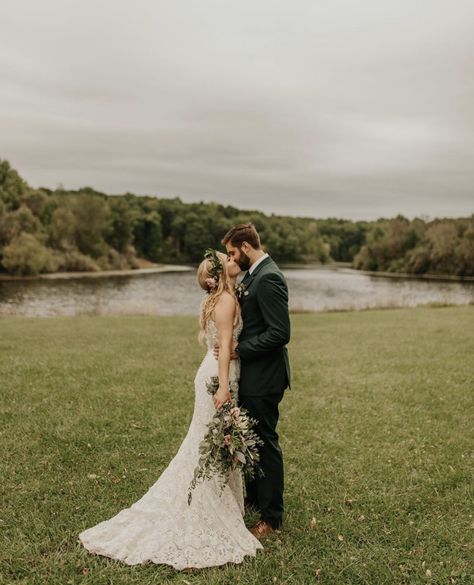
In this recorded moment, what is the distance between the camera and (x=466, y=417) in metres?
9.45

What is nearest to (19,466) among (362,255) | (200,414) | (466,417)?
(200,414)

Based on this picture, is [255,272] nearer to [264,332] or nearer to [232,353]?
[264,332]

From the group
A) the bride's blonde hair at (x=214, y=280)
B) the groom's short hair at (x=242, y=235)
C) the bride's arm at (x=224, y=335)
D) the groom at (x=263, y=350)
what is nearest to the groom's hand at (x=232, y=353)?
the groom at (x=263, y=350)

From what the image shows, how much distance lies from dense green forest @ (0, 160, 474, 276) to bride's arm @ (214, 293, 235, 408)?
200ft

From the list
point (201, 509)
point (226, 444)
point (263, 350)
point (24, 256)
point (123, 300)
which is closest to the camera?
point (226, 444)

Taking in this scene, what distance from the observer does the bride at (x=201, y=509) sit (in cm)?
475

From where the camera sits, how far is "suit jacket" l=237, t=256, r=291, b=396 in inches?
190

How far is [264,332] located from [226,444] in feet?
3.84

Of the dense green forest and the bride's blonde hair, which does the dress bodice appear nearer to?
the bride's blonde hair

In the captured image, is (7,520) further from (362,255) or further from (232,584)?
(362,255)

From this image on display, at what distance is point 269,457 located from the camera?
525 cm

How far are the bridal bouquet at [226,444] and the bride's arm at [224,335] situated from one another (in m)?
0.14

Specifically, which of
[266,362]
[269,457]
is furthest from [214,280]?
[269,457]

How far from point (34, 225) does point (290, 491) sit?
233 ft
